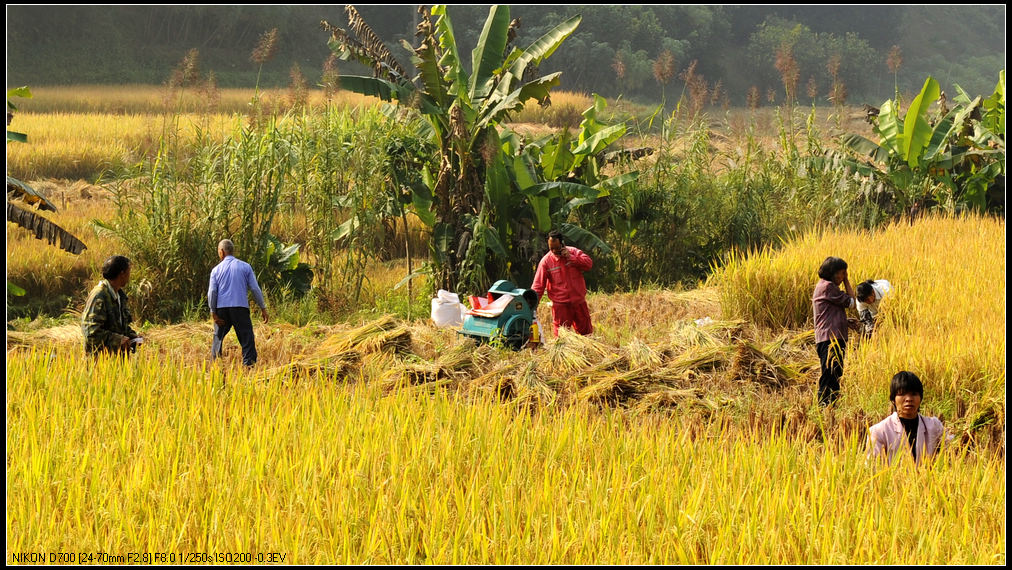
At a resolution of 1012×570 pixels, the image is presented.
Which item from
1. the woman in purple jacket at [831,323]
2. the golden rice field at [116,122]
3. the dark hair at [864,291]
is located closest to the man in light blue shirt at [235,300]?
the golden rice field at [116,122]

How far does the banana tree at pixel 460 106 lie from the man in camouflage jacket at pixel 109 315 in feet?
15.5

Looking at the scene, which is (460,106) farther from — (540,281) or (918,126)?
(918,126)

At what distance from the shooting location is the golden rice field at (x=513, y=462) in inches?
122

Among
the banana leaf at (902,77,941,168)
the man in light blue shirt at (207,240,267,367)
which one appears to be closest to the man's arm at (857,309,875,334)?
the man in light blue shirt at (207,240,267,367)

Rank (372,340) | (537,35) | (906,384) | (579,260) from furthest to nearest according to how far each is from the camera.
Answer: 1. (537,35)
2. (579,260)
3. (372,340)
4. (906,384)

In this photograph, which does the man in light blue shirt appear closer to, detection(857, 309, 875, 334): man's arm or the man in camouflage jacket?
the man in camouflage jacket

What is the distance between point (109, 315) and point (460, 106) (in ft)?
17.7

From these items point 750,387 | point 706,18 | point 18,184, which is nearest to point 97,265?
point 18,184

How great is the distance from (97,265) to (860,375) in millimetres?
8478

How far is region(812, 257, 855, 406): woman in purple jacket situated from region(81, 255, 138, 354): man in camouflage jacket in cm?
418

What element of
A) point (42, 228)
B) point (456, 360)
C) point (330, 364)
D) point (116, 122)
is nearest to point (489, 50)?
point (42, 228)

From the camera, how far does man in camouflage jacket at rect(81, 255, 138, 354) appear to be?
5543 millimetres

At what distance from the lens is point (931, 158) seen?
42.0 feet

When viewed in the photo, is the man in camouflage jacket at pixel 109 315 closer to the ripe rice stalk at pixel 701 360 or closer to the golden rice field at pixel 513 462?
the golden rice field at pixel 513 462
